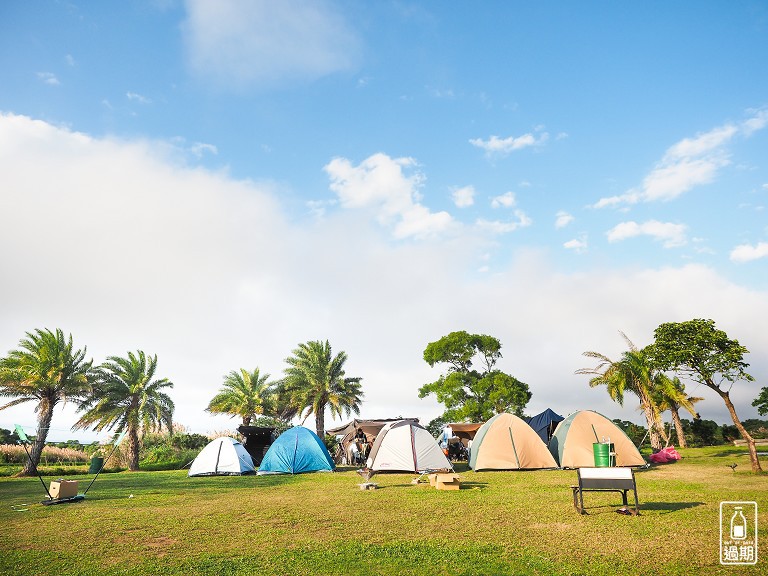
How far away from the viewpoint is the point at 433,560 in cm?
662

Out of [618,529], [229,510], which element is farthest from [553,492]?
[229,510]

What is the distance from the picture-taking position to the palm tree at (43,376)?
27231 mm

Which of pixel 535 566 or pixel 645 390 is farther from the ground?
pixel 645 390

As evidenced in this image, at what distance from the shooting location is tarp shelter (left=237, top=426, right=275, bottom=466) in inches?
1037

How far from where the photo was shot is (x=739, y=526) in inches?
329

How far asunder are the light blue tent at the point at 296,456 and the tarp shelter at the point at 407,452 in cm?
316

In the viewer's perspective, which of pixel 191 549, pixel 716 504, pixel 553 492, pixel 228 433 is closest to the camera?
pixel 191 549

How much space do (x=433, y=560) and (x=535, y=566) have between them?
1.38 m

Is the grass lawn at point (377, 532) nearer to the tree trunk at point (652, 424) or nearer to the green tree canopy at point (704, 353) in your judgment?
the green tree canopy at point (704, 353)

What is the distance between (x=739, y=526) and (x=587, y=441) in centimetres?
1347

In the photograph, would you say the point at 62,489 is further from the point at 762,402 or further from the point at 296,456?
the point at 762,402

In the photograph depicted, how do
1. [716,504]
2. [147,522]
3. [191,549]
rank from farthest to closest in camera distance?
[716,504]
[147,522]
[191,549]

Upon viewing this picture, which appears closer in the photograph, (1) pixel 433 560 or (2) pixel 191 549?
(1) pixel 433 560

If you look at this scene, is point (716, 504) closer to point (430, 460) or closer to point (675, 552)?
point (675, 552)
